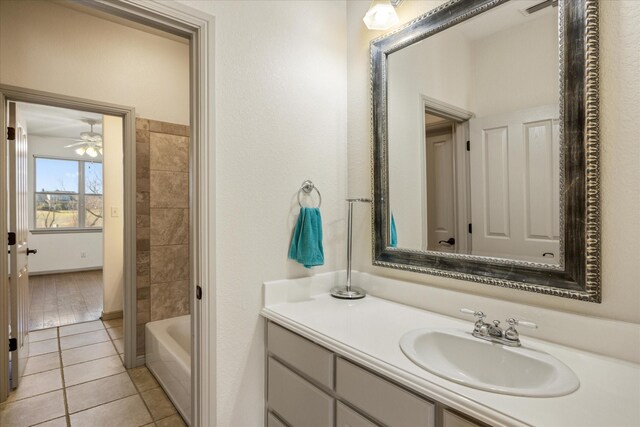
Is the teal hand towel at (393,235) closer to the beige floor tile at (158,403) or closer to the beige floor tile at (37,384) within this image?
the beige floor tile at (158,403)

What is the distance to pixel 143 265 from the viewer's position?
8.87ft

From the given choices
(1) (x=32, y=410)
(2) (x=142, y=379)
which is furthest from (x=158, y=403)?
(1) (x=32, y=410)

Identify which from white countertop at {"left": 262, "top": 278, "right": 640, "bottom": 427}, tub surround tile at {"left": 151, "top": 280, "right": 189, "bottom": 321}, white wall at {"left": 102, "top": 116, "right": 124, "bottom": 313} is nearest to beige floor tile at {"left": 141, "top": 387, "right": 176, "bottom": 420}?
tub surround tile at {"left": 151, "top": 280, "right": 189, "bottom": 321}

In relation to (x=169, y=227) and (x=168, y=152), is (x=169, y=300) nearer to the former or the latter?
(x=169, y=227)

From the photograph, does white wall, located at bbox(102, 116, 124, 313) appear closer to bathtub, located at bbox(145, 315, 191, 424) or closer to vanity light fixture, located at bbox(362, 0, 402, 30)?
bathtub, located at bbox(145, 315, 191, 424)

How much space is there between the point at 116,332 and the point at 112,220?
124 centimetres

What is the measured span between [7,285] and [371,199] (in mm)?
2423

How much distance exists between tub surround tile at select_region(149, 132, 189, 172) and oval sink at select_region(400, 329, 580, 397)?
2.53 metres

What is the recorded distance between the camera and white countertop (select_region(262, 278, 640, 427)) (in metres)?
0.71

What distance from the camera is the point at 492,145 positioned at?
130cm

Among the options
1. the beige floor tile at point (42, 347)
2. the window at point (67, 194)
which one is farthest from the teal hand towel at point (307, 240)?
the window at point (67, 194)

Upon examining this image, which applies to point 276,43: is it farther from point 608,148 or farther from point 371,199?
point 608,148

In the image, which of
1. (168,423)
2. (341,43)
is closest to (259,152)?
(341,43)

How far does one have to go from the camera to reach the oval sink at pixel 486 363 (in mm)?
831
